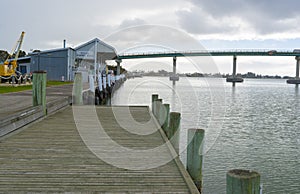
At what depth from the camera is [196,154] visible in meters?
4.91

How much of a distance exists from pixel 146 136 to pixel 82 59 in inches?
1667

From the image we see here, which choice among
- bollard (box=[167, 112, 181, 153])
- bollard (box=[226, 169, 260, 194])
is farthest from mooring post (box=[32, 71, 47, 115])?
bollard (box=[226, 169, 260, 194])

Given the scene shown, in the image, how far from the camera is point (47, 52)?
1718 inches

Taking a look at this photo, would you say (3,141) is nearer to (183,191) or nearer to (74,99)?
(183,191)

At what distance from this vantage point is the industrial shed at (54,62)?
142 ft

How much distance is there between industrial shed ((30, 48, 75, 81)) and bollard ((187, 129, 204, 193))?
4049 cm

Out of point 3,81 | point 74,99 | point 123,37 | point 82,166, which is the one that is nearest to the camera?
point 82,166

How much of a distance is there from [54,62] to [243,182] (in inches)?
1723

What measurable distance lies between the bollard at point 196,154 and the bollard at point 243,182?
1.95 meters

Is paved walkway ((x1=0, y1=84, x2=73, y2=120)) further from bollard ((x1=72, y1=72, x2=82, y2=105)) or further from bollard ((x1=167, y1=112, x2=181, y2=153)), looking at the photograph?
bollard ((x1=167, y1=112, x2=181, y2=153))

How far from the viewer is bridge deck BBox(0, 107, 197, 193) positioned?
3.92 m

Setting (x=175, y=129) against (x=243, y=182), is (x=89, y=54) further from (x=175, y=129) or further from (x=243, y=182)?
(x=243, y=182)

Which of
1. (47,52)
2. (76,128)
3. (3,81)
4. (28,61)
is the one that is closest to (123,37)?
(76,128)

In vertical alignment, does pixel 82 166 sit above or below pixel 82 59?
below
